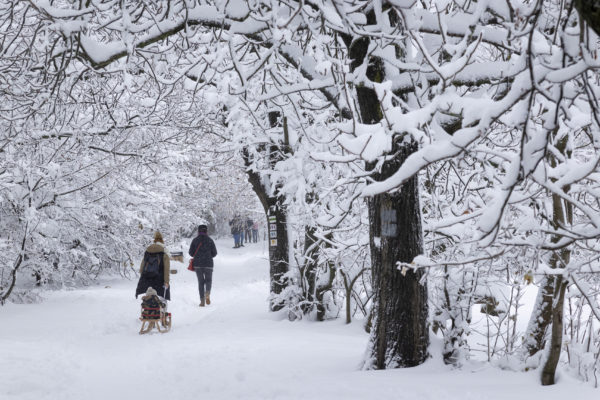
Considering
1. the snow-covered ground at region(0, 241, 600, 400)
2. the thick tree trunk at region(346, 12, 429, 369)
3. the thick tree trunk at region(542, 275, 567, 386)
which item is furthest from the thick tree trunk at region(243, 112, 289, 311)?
the thick tree trunk at region(542, 275, 567, 386)

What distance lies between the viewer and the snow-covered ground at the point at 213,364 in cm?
399

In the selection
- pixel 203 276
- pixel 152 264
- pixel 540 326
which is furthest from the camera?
pixel 203 276

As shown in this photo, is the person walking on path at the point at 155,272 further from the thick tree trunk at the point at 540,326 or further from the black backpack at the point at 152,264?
the thick tree trunk at the point at 540,326

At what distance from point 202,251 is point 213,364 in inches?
287

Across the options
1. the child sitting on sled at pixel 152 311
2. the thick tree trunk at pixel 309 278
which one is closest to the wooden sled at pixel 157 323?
the child sitting on sled at pixel 152 311

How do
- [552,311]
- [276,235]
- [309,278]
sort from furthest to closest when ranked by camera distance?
[276,235]
[309,278]
[552,311]

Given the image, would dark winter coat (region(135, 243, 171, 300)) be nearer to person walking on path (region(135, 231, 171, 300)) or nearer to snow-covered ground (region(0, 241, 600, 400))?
person walking on path (region(135, 231, 171, 300))

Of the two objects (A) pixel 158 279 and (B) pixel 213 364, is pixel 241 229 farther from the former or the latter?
(B) pixel 213 364

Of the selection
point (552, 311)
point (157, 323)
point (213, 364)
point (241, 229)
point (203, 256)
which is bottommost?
point (157, 323)

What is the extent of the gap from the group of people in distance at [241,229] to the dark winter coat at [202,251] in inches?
545

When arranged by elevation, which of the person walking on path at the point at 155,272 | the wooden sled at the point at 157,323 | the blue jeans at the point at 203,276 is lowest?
the wooden sled at the point at 157,323

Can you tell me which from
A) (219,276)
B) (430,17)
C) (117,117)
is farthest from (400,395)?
(219,276)

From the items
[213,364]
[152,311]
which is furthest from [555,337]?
[152,311]

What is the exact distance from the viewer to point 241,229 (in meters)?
37.7
